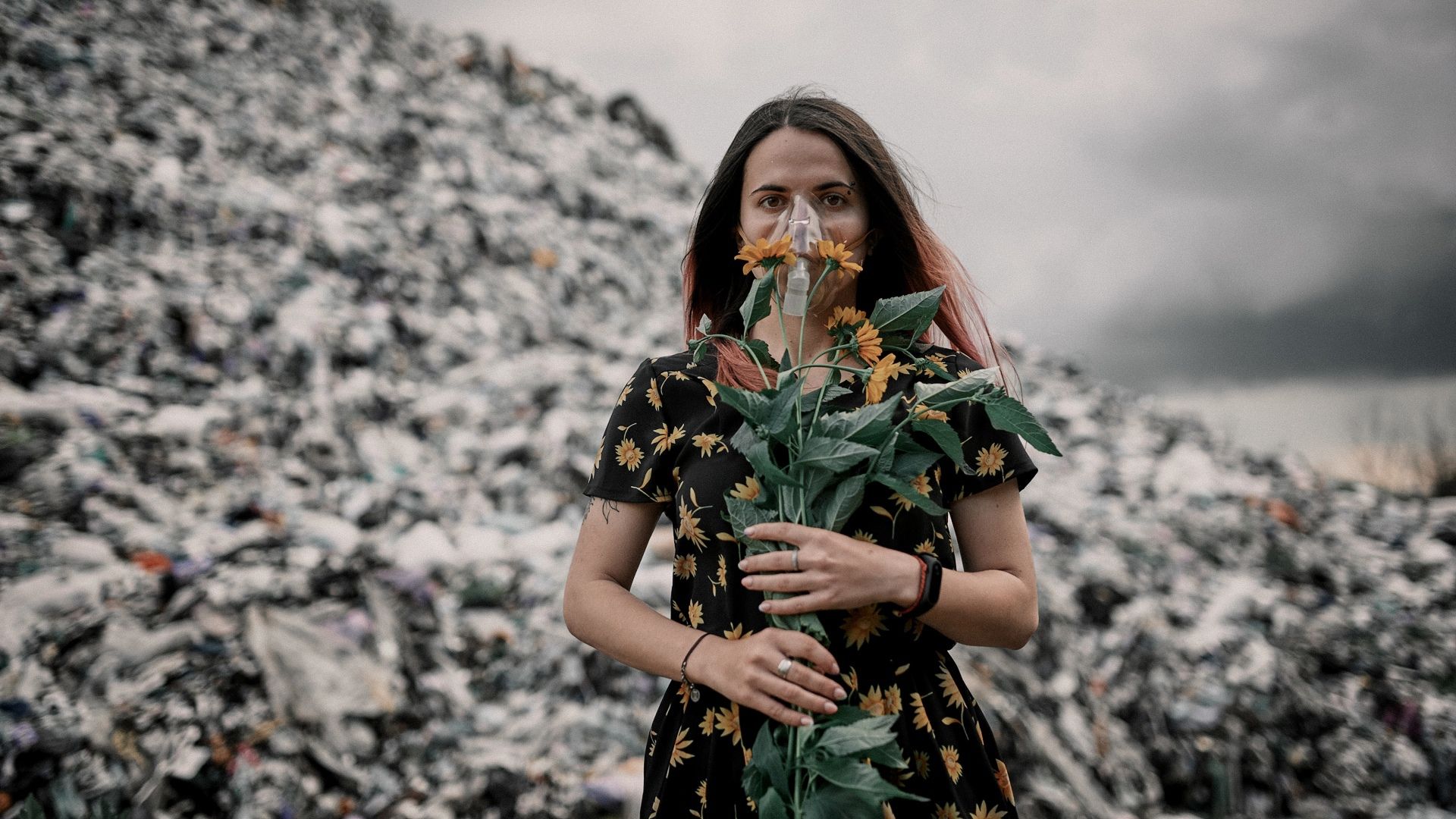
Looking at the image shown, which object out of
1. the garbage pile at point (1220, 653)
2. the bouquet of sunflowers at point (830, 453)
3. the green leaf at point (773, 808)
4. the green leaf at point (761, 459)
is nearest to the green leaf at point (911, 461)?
the bouquet of sunflowers at point (830, 453)

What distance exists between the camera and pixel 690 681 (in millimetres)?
→ 956

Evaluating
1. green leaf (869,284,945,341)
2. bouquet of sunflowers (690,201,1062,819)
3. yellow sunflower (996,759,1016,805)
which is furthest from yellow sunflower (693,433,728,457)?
yellow sunflower (996,759,1016,805)

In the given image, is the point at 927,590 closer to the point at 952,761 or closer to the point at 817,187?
the point at 952,761

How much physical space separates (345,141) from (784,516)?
16.1 ft

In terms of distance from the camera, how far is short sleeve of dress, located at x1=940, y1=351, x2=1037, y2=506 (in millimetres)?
993

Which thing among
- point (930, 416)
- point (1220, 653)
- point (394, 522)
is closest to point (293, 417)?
point (394, 522)

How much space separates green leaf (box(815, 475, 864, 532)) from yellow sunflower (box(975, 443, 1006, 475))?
0.19m

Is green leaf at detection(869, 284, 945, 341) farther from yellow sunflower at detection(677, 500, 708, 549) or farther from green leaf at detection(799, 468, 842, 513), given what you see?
yellow sunflower at detection(677, 500, 708, 549)

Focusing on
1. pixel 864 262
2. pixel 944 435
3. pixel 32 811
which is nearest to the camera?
pixel 944 435

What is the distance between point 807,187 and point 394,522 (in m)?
2.39

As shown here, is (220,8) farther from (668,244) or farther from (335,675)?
(335,675)

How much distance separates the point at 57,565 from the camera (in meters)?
2.29

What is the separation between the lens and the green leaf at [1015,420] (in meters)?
0.88

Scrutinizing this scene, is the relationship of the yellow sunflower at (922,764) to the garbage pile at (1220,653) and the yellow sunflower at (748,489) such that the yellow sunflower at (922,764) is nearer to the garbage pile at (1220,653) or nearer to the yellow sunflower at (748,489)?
the yellow sunflower at (748,489)
